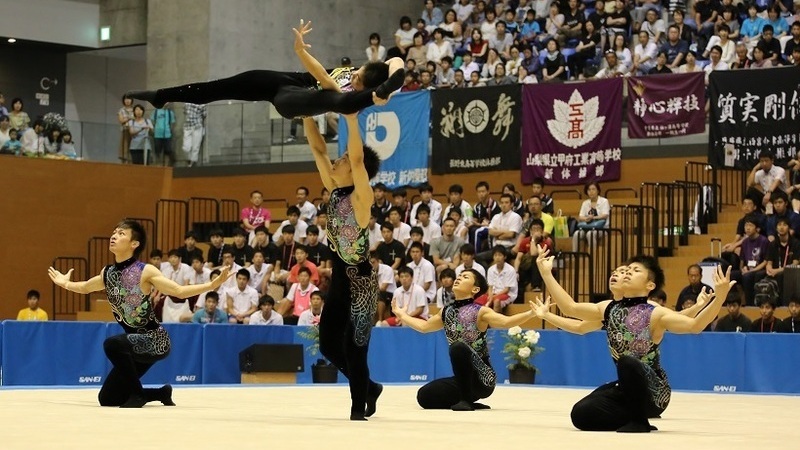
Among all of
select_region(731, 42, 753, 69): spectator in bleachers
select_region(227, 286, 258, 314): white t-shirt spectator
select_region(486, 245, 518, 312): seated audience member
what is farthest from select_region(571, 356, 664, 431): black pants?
select_region(731, 42, 753, 69): spectator in bleachers

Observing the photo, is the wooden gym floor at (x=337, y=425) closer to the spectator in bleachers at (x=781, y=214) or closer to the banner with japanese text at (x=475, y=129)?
the spectator in bleachers at (x=781, y=214)

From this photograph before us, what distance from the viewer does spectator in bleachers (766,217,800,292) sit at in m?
17.1

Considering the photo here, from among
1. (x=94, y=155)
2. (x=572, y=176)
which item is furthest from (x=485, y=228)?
(x=94, y=155)

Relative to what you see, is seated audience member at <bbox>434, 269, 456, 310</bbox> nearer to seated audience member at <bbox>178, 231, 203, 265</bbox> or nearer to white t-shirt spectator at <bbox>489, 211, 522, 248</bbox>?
white t-shirt spectator at <bbox>489, 211, 522, 248</bbox>

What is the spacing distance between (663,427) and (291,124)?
54.5ft

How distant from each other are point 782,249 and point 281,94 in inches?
400

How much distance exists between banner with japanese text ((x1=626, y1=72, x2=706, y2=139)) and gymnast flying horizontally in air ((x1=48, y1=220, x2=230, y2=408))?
11.4 m

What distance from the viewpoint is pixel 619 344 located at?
8.88m

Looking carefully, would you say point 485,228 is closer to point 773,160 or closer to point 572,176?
point 572,176

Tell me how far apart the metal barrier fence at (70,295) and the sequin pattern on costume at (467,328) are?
13325 mm

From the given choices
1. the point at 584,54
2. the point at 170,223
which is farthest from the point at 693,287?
the point at 170,223

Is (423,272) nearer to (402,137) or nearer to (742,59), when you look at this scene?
(402,137)

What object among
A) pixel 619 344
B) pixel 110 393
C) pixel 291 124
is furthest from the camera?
pixel 291 124

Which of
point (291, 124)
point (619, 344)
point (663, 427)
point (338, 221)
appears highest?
point (291, 124)
